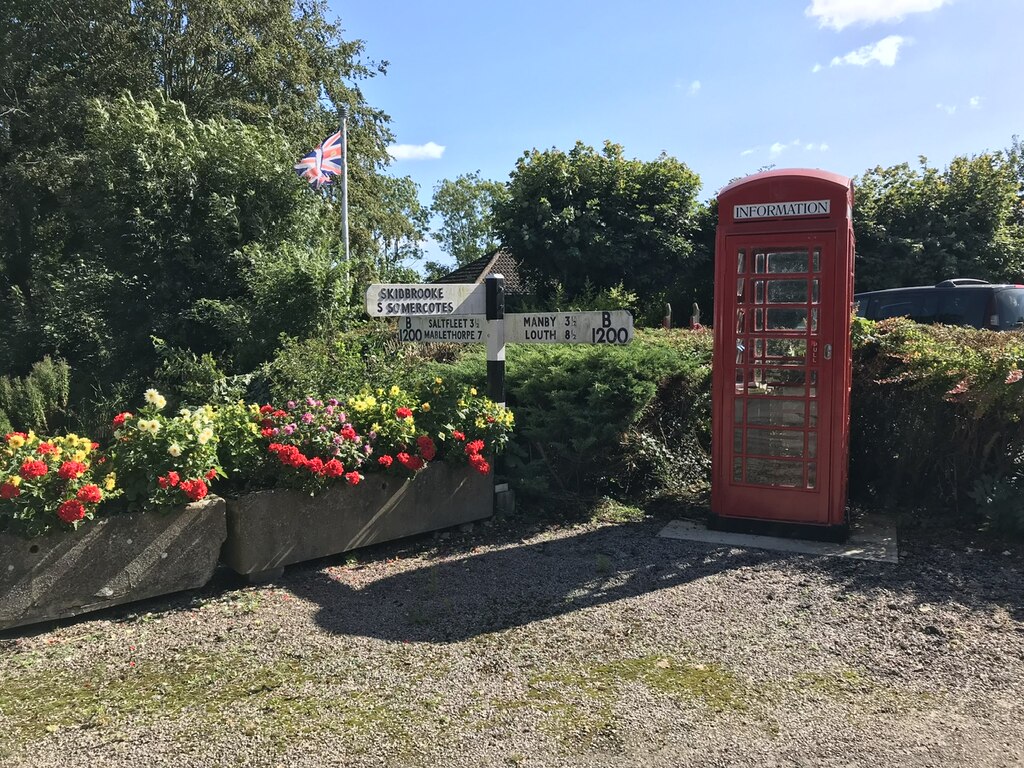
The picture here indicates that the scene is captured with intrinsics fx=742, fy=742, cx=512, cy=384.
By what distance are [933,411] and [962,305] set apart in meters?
6.02

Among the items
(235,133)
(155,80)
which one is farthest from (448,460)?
(155,80)

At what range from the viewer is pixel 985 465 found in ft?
18.5

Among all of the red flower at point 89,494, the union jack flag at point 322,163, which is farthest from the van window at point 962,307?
the red flower at point 89,494

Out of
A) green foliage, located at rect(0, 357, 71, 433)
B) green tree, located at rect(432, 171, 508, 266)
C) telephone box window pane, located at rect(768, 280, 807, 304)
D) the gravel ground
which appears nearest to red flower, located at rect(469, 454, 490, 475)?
the gravel ground

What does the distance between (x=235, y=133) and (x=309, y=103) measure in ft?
38.7

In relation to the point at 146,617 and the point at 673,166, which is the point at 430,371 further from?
the point at 673,166

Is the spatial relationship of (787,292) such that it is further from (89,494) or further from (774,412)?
(89,494)

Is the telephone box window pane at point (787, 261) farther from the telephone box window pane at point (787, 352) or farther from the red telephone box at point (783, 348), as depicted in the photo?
the telephone box window pane at point (787, 352)

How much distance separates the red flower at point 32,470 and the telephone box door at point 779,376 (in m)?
4.34

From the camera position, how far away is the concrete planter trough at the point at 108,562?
370cm

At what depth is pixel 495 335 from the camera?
19.4 feet

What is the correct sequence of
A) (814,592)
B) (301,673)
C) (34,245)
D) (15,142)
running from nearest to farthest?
(301,673) < (814,592) < (15,142) < (34,245)

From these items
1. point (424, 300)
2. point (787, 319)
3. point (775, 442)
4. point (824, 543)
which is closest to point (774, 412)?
point (775, 442)

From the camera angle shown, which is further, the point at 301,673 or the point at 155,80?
the point at 155,80
